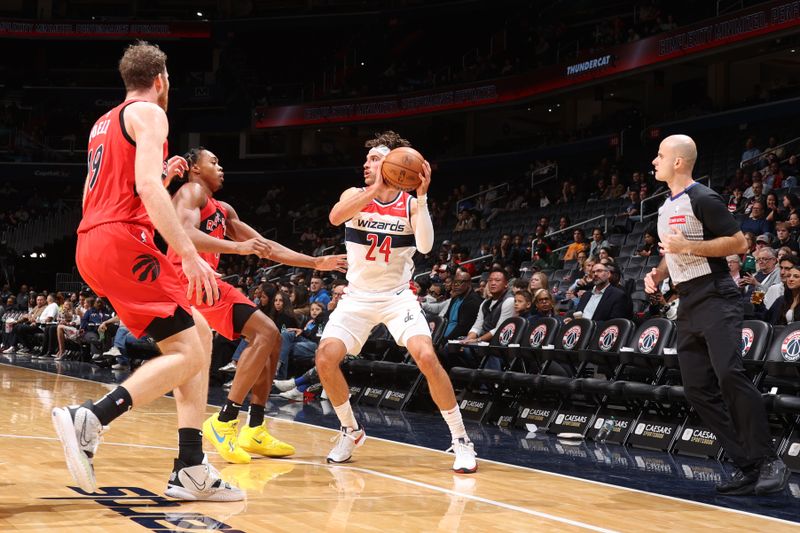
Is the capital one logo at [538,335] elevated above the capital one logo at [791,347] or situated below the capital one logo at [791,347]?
below

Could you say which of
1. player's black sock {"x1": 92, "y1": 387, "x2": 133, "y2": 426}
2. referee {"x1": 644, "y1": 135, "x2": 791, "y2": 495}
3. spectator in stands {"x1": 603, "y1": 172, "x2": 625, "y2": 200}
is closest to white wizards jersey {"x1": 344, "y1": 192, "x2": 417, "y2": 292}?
referee {"x1": 644, "y1": 135, "x2": 791, "y2": 495}

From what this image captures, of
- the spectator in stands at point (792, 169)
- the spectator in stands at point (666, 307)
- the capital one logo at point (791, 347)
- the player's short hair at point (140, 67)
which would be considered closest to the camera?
the player's short hair at point (140, 67)

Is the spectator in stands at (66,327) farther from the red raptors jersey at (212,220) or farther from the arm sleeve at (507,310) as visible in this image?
the red raptors jersey at (212,220)

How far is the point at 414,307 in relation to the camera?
5797mm

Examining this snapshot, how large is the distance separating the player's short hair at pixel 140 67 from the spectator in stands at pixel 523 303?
19.0 ft

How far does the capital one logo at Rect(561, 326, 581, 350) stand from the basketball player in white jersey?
2.58 m

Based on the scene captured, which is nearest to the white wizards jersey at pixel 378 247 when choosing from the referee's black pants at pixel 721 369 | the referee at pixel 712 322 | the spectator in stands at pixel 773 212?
the referee at pixel 712 322

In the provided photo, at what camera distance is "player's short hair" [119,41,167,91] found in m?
4.04

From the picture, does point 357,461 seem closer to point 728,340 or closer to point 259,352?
point 259,352

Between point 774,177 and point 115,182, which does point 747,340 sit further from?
point 774,177

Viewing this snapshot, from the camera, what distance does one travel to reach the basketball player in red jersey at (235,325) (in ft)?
18.3

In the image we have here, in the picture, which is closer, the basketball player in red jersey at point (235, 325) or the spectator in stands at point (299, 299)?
the basketball player in red jersey at point (235, 325)

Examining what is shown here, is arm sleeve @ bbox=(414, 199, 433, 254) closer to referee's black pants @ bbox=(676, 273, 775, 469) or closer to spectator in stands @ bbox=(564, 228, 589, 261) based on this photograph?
referee's black pants @ bbox=(676, 273, 775, 469)

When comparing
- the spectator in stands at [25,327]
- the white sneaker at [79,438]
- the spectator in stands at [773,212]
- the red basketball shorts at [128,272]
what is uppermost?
the spectator in stands at [773,212]
